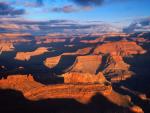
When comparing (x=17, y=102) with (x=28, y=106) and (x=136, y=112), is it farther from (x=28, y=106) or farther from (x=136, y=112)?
(x=136, y=112)

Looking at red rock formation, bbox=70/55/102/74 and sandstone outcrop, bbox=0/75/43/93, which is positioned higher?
sandstone outcrop, bbox=0/75/43/93

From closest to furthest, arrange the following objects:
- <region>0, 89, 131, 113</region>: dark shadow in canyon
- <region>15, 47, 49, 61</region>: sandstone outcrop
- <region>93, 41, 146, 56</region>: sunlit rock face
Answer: <region>0, 89, 131, 113</region>: dark shadow in canyon
<region>93, 41, 146, 56</region>: sunlit rock face
<region>15, 47, 49, 61</region>: sandstone outcrop

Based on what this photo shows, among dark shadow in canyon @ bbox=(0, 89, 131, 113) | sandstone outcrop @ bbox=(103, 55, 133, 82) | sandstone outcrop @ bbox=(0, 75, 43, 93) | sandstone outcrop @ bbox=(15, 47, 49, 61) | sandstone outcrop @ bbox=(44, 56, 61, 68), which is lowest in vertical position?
sandstone outcrop @ bbox=(15, 47, 49, 61)

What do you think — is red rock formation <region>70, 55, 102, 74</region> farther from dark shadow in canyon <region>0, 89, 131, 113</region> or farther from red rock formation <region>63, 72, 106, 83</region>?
dark shadow in canyon <region>0, 89, 131, 113</region>

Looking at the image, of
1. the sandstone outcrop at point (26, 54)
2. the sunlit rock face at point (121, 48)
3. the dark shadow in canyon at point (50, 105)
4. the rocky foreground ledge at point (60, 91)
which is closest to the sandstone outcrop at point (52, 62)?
the sunlit rock face at point (121, 48)

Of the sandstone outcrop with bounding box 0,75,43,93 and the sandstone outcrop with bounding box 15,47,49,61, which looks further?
the sandstone outcrop with bounding box 15,47,49,61

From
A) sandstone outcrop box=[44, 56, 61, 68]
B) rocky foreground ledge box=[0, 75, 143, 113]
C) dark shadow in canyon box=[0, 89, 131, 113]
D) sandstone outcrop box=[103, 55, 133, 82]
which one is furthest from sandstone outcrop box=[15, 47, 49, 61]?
dark shadow in canyon box=[0, 89, 131, 113]

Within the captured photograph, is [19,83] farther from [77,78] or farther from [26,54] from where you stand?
[26,54]

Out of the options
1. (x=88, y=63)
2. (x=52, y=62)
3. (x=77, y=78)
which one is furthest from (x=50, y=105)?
(x=52, y=62)

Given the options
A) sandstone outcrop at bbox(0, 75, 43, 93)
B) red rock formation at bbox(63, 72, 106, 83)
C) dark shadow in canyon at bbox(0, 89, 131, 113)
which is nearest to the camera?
dark shadow in canyon at bbox(0, 89, 131, 113)
